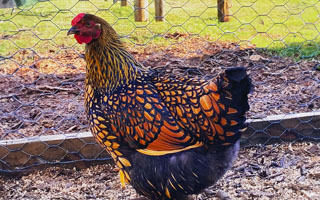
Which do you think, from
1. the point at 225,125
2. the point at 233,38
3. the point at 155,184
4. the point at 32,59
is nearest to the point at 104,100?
the point at 155,184

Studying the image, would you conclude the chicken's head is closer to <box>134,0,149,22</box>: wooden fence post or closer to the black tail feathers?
the black tail feathers

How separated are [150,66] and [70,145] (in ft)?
4.24

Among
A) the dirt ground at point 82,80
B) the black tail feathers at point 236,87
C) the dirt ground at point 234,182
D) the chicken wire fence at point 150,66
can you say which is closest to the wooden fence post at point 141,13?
the chicken wire fence at point 150,66

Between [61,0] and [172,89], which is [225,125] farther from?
[61,0]

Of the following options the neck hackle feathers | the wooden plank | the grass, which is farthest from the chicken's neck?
the grass

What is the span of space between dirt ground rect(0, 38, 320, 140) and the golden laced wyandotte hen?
0.91m

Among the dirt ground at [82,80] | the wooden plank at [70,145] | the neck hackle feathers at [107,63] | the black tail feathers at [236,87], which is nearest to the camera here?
the black tail feathers at [236,87]

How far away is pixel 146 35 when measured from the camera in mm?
4066

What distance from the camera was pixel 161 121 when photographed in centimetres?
173

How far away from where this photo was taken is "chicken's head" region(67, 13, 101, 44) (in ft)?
5.79

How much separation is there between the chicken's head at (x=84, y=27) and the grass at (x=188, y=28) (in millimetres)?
1728

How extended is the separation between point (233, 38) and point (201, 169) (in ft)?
8.94

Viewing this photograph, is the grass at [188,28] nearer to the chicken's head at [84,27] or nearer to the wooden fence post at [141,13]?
the wooden fence post at [141,13]

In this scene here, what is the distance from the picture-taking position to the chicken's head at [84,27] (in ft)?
5.79
